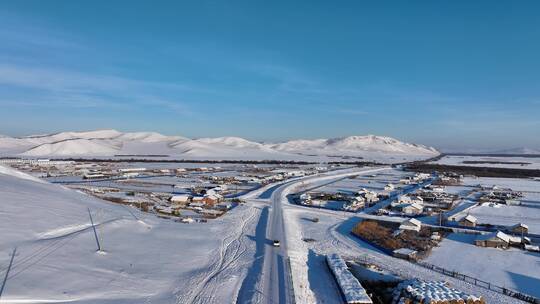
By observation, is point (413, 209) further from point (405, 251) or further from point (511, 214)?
point (405, 251)

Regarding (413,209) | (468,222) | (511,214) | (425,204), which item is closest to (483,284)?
(468,222)

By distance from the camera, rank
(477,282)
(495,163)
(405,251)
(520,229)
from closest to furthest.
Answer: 1. (477,282)
2. (405,251)
3. (520,229)
4. (495,163)

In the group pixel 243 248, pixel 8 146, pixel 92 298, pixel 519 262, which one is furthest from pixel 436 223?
pixel 8 146

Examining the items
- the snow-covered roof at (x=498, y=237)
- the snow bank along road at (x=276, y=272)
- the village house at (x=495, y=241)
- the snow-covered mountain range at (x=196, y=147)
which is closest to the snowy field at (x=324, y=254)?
the snow bank along road at (x=276, y=272)

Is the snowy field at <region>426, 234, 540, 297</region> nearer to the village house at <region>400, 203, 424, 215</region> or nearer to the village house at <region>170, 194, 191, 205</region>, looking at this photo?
the village house at <region>400, 203, 424, 215</region>

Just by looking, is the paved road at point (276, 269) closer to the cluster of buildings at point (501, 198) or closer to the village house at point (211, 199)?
the village house at point (211, 199)
